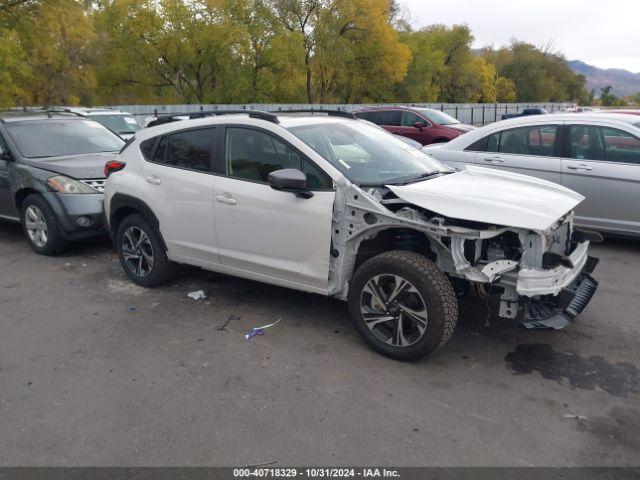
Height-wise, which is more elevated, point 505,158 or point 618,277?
point 505,158

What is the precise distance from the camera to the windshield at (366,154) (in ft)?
13.8

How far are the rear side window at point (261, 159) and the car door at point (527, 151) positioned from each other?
3.81m

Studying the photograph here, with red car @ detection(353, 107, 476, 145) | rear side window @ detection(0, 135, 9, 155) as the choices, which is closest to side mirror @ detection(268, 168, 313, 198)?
rear side window @ detection(0, 135, 9, 155)

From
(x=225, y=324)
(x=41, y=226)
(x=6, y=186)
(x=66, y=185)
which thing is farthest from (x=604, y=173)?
(x=6, y=186)

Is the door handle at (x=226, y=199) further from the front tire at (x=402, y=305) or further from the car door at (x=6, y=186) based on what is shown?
the car door at (x=6, y=186)

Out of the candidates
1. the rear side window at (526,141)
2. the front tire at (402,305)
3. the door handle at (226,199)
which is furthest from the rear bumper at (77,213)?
the rear side window at (526,141)

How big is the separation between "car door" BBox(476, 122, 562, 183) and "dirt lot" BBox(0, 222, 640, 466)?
2.13 m

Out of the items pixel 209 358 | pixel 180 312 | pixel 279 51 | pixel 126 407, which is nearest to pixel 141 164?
pixel 180 312

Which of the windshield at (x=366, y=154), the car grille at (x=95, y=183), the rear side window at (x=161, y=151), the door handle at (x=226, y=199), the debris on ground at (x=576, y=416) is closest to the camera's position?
the debris on ground at (x=576, y=416)

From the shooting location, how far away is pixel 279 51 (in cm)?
4431

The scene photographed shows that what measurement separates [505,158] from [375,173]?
3465mm

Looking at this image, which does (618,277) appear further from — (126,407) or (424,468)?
(126,407)

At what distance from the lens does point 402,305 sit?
147 inches

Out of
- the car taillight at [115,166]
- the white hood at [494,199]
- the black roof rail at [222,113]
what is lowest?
→ the white hood at [494,199]
